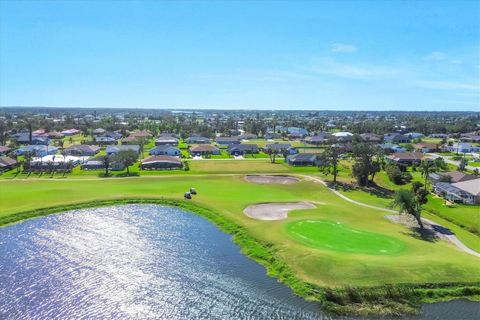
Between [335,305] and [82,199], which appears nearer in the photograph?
[335,305]

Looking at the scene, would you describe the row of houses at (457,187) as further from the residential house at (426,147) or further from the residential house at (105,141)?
the residential house at (105,141)

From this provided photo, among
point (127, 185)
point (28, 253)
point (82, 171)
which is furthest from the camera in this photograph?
point (82, 171)

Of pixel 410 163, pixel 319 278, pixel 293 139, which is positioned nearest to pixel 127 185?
pixel 319 278

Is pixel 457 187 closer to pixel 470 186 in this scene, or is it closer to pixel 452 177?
pixel 470 186

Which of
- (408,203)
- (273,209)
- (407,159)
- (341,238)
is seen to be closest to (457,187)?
(408,203)

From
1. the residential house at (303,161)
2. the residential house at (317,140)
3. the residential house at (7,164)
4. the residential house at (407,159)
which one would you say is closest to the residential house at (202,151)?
the residential house at (303,161)

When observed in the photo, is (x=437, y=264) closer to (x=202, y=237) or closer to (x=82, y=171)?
(x=202, y=237)
